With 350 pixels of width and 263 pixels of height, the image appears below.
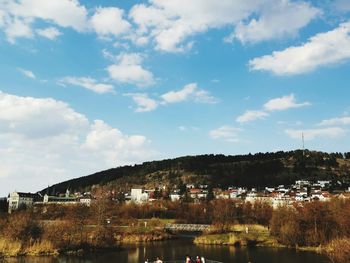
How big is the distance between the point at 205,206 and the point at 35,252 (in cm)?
8847

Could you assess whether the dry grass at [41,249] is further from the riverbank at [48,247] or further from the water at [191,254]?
the water at [191,254]

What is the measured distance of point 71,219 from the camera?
67.0 meters

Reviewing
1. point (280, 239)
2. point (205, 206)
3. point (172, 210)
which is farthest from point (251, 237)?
point (172, 210)

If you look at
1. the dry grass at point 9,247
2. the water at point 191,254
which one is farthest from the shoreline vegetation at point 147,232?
the water at point 191,254

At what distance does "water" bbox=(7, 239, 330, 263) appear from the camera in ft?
177

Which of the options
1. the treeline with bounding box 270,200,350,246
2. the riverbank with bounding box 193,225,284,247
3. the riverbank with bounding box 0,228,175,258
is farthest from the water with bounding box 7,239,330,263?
the riverbank with bounding box 193,225,284,247

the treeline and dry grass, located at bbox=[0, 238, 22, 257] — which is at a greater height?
the treeline

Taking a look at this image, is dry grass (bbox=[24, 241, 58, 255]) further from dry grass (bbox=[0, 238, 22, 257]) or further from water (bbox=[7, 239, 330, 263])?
water (bbox=[7, 239, 330, 263])

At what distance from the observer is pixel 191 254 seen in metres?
61.0

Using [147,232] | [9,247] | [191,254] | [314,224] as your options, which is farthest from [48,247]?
[314,224]

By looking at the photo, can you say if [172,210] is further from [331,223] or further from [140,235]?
[331,223]

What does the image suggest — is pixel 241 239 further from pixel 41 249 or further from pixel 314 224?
pixel 41 249

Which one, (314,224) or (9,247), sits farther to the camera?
(314,224)

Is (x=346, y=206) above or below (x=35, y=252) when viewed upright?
above
